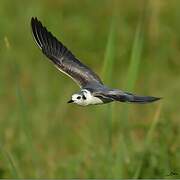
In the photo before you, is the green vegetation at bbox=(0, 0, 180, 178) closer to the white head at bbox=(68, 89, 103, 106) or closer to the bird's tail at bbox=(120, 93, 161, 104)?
the bird's tail at bbox=(120, 93, 161, 104)

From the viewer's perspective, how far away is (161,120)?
6066 millimetres

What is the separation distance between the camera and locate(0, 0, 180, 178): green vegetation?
18.6ft

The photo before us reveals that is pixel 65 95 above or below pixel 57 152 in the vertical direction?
above

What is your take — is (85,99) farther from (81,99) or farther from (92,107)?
(92,107)

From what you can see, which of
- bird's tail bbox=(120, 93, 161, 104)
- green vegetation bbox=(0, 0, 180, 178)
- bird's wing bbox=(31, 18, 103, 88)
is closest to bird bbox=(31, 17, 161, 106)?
bird's wing bbox=(31, 18, 103, 88)

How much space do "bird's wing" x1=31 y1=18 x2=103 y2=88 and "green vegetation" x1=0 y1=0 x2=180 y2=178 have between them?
0.39 ft

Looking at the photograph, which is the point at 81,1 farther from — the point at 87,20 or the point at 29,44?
the point at 29,44

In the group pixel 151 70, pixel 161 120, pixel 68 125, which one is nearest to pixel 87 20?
pixel 151 70

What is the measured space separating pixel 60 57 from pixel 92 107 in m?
1.66

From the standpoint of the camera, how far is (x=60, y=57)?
5.52 m

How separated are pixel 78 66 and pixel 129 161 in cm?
76

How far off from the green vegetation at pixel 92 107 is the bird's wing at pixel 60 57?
0.39 ft

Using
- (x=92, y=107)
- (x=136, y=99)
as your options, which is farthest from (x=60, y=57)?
(x=92, y=107)

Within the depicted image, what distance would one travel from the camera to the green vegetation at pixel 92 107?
5672 millimetres
